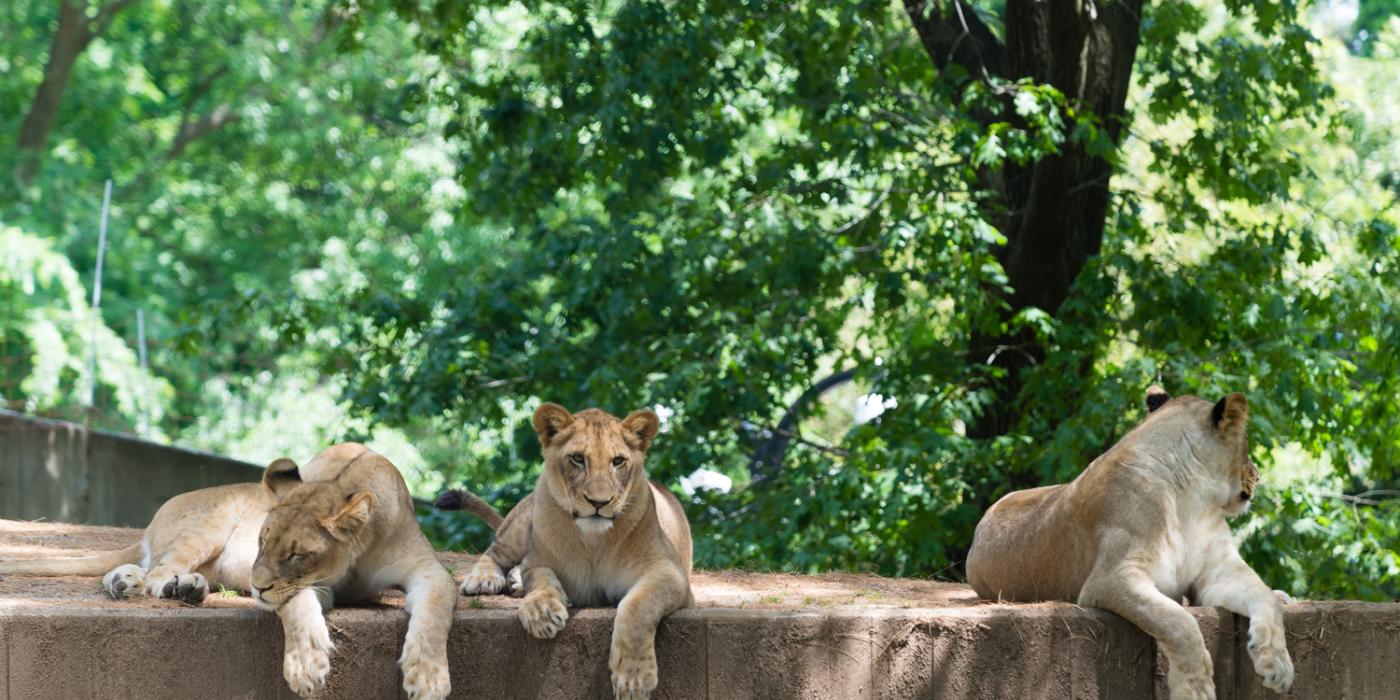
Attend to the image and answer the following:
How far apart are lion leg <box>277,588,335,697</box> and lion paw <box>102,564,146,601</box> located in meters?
0.86

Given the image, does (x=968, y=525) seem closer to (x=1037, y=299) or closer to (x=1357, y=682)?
(x=1037, y=299)

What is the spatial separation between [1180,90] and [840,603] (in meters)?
6.36

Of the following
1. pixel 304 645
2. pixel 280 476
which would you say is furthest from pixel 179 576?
pixel 304 645

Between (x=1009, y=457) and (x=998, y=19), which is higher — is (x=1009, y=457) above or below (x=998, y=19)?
below

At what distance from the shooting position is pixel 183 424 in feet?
69.4

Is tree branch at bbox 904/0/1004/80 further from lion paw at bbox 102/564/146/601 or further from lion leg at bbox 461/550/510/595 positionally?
lion paw at bbox 102/564/146/601

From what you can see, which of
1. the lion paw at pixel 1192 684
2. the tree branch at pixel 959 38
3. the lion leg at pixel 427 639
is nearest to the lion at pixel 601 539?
the lion leg at pixel 427 639

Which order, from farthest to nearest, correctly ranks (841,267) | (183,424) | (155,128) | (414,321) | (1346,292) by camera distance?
(155,128)
(183,424)
(414,321)
(841,267)
(1346,292)

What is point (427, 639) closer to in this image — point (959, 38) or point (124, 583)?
point (124, 583)

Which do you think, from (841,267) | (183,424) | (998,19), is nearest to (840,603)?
(841,267)

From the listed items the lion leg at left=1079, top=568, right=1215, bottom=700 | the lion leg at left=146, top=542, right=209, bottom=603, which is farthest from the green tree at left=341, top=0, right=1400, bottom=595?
the lion leg at left=146, top=542, right=209, bottom=603

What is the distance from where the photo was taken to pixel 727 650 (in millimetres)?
5320

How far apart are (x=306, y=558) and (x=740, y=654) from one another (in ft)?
4.82

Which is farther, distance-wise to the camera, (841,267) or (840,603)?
(841,267)
